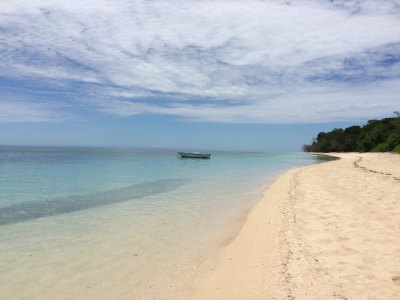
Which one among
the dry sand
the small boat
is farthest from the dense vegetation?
the dry sand

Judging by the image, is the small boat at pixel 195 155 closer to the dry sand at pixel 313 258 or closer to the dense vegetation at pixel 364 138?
the dense vegetation at pixel 364 138

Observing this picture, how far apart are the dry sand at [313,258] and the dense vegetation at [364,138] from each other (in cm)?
5660

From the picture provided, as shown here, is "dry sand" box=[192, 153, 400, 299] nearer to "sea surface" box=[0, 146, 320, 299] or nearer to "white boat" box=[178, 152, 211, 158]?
"sea surface" box=[0, 146, 320, 299]

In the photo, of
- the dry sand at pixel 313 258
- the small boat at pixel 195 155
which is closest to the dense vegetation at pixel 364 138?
the small boat at pixel 195 155

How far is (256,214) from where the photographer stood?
12.6 m

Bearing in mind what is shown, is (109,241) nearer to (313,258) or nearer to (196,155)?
(313,258)

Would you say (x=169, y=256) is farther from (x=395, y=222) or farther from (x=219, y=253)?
(x=395, y=222)

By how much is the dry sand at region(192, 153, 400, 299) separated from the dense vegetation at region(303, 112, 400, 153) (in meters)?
56.6

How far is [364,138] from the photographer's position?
87312 millimetres

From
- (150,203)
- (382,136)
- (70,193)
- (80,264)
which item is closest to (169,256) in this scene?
(80,264)

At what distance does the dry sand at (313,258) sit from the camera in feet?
17.6

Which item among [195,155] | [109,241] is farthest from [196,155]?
[109,241]

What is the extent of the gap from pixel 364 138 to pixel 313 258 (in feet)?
299

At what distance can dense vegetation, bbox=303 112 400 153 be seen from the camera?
70.4 meters
